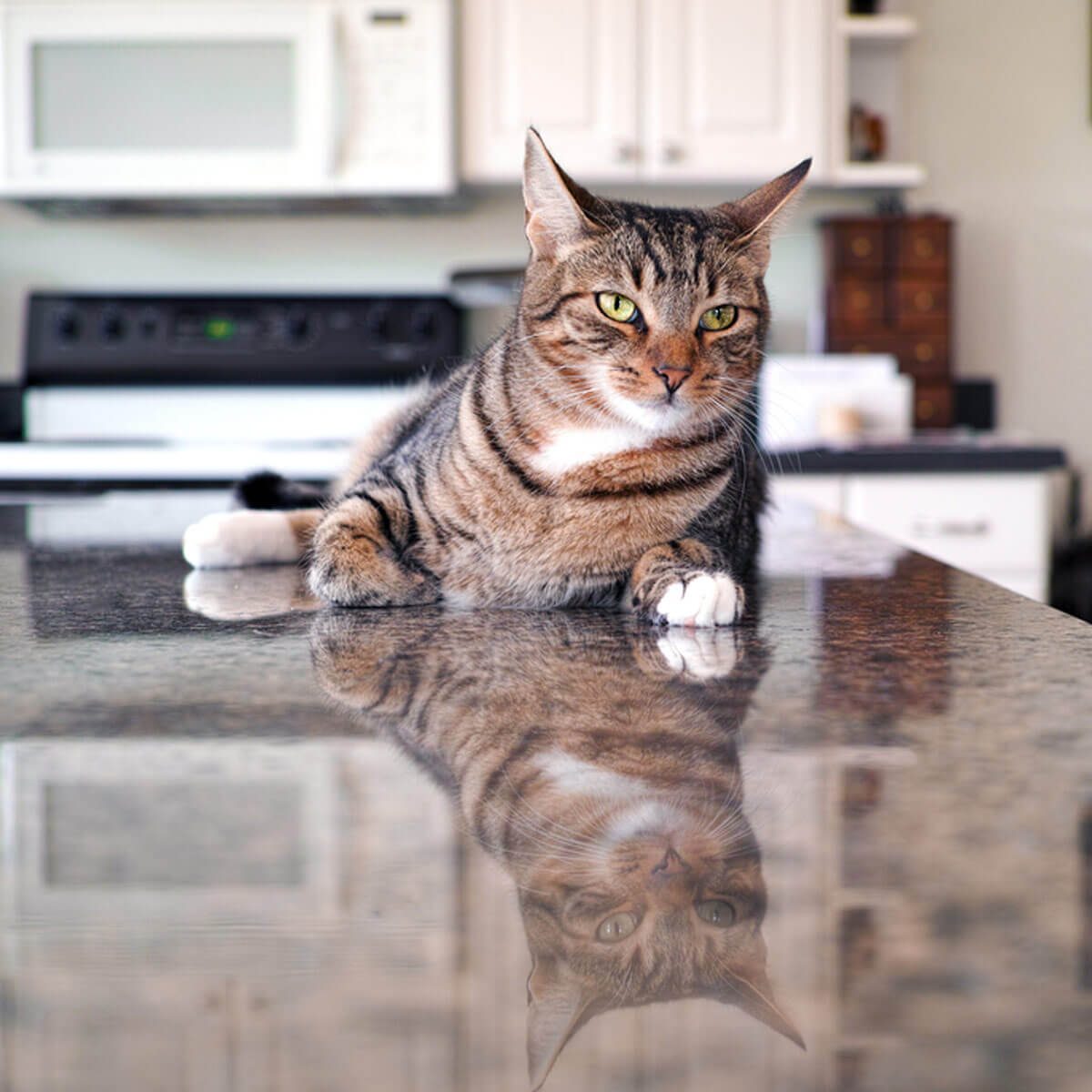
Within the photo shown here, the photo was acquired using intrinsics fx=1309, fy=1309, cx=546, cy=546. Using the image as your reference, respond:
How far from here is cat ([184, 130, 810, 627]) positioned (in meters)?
0.96

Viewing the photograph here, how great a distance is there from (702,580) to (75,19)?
2920 mm

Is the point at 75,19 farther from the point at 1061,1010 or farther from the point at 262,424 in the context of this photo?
the point at 1061,1010

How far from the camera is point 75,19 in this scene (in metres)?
3.14

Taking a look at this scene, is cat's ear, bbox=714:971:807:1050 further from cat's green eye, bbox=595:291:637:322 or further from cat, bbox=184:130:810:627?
cat's green eye, bbox=595:291:637:322

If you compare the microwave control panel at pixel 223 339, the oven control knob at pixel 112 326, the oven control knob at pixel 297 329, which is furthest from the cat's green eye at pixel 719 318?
the oven control knob at pixel 112 326

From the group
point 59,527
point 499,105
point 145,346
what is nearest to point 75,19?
point 145,346

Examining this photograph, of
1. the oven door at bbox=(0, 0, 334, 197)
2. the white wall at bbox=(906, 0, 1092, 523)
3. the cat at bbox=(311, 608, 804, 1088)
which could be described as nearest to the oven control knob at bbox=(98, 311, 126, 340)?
the oven door at bbox=(0, 0, 334, 197)

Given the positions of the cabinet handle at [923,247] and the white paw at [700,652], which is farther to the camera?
the cabinet handle at [923,247]

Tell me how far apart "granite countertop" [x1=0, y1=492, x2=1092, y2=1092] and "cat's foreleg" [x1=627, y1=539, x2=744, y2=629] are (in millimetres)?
110

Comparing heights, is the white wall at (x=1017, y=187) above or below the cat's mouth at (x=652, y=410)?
above

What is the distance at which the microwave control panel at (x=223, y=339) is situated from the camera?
11.3 feet

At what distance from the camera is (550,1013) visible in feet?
0.88

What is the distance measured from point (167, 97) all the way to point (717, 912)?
3.25 meters

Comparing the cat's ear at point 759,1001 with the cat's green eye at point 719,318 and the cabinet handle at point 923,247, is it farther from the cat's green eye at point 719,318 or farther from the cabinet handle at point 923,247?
the cabinet handle at point 923,247
